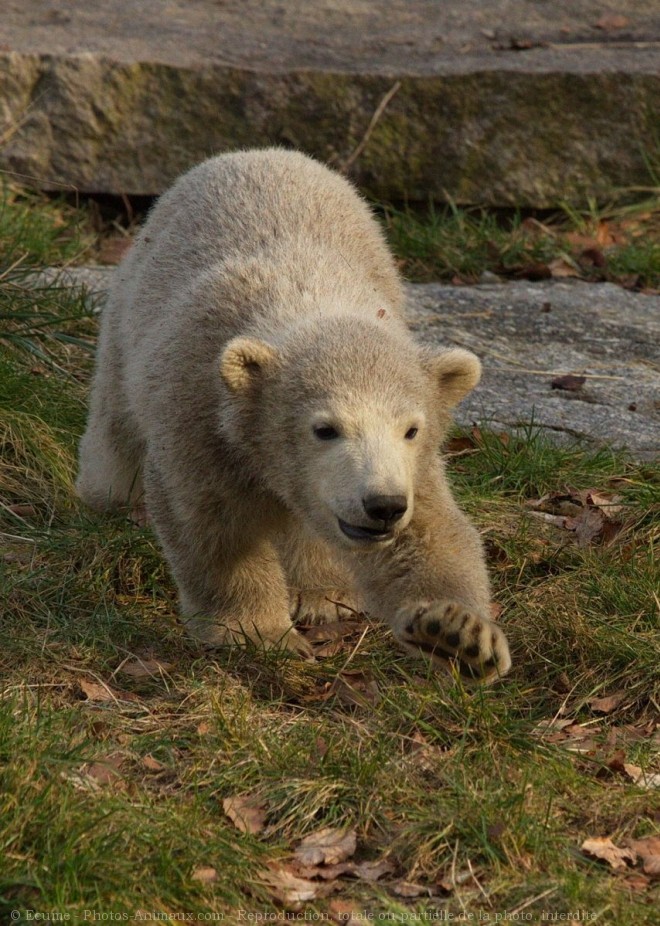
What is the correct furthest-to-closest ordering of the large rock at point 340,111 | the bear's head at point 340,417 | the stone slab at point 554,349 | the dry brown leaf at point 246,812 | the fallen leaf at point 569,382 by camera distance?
1. the large rock at point 340,111
2. the fallen leaf at point 569,382
3. the stone slab at point 554,349
4. the bear's head at point 340,417
5. the dry brown leaf at point 246,812

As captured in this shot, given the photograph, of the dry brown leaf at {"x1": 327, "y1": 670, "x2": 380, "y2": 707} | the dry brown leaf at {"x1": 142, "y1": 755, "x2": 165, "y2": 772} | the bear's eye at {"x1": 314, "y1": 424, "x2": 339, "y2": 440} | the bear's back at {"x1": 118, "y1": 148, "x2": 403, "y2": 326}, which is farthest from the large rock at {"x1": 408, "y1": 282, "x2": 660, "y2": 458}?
the dry brown leaf at {"x1": 142, "y1": 755, "x2": 165, "y2": 772}

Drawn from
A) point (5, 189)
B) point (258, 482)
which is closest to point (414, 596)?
point (258, 482)

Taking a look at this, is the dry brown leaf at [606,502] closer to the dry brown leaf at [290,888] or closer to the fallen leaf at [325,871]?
the fallen leaf at [325,871]

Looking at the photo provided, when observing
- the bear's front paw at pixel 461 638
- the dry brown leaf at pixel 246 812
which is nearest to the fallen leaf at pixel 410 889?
the dry brown leaf at pixel 246 812

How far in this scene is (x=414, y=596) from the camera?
4.71 meters

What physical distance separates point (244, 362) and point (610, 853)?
6.82 feet

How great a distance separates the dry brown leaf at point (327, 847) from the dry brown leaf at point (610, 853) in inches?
26.0

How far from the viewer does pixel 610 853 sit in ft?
12.1

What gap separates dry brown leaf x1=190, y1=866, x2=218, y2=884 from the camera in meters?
3.45

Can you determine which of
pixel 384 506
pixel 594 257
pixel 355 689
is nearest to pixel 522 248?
pixel 594 257

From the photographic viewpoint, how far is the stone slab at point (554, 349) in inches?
264

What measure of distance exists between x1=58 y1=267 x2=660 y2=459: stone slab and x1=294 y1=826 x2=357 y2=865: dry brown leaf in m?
3.07

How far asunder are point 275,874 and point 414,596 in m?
1.34

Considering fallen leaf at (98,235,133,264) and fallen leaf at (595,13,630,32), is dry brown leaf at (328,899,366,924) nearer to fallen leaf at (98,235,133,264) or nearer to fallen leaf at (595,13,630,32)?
fallen leaf at (98,235,133,264)
